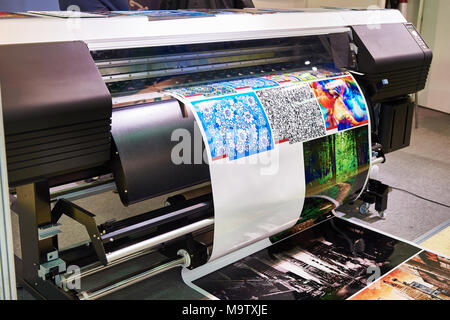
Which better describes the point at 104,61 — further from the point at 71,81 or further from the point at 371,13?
the point at 371,13

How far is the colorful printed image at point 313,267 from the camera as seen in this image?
1.70 m

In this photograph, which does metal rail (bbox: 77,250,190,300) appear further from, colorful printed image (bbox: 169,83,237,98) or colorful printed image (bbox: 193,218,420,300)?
colorful printed image (bbox: 169,83,237,98)

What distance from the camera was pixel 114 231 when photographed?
1.45 metres

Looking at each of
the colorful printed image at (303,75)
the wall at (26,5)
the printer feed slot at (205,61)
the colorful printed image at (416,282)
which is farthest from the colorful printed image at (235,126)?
the wall at (26,5)

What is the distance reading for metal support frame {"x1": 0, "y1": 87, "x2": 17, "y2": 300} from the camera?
96cm

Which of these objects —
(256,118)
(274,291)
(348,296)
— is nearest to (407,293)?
(348,296)

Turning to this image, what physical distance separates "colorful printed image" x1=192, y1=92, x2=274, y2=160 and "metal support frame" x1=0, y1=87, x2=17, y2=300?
0.63m

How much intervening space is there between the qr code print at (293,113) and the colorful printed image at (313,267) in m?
0.46

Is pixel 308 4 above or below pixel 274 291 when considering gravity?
above

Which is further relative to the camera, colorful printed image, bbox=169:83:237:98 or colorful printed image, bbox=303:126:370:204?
colorful printed image, bbox=303:126:370:204

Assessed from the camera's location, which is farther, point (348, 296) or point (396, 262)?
point (396, 262)

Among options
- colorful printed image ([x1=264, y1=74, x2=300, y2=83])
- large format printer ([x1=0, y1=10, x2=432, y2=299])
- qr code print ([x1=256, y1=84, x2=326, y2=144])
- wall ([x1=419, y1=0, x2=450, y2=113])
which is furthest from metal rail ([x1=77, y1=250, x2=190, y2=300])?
wall ([x1=419, y1=0, x2=450, y2=113])

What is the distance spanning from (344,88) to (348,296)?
2.47ft

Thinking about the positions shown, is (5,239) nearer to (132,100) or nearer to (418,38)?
(132,100)
